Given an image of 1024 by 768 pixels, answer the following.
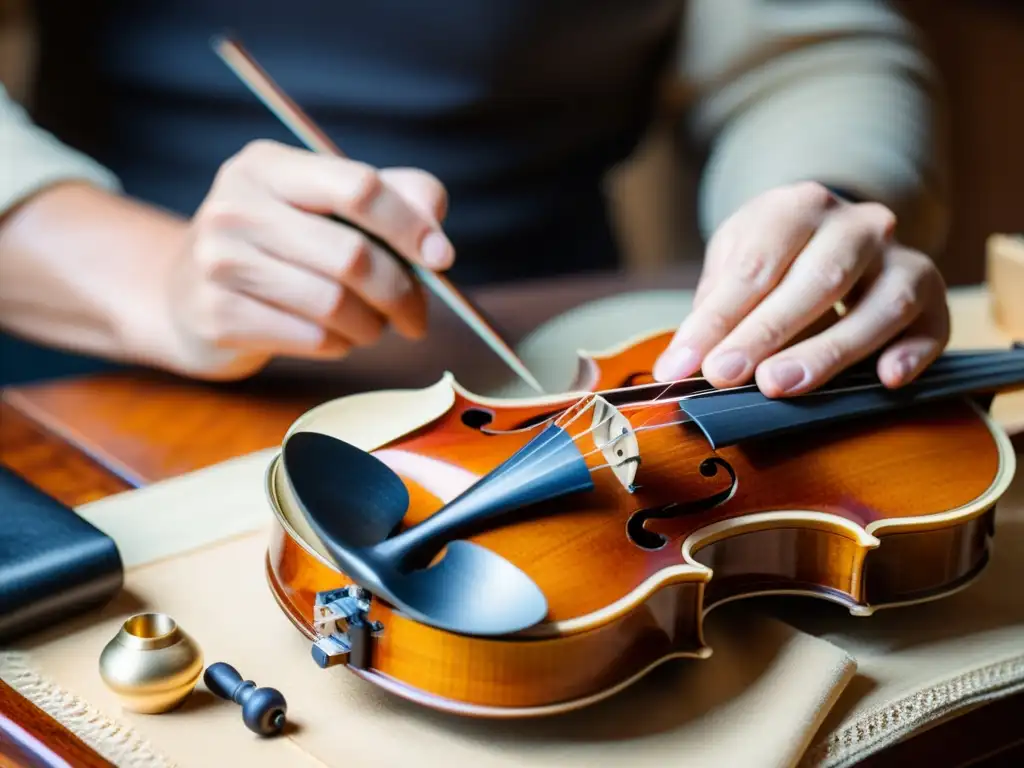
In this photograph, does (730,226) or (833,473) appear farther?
(730,226)

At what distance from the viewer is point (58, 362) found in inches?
44.4

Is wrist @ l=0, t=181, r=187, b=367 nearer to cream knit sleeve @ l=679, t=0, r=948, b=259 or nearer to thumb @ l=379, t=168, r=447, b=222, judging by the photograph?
thumb @ l=379, t=168, r=447, b=222

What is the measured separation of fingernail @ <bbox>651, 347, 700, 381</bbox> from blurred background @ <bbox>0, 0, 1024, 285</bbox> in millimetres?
1204

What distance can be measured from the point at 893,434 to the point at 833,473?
0.07 m

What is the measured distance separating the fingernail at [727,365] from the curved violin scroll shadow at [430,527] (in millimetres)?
137

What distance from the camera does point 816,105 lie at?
1.16 meters

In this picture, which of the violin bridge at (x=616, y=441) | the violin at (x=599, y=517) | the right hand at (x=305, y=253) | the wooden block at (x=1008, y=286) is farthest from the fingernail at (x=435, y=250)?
the wooden block at (x=1008, y=286)

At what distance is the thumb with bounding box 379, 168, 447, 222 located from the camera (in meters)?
0.78

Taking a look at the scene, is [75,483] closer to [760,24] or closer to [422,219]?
[422,219]

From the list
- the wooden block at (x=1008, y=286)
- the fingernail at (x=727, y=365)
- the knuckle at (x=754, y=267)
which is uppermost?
the knuckle at (x=754, y=267)

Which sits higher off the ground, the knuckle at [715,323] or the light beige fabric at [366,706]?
the knuckle at [715,323]

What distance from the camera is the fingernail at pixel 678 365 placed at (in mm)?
645

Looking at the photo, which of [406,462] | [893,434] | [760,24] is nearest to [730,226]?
[893,434]

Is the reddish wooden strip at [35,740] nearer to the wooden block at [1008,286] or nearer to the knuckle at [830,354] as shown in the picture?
the knuckle at [830,354]
